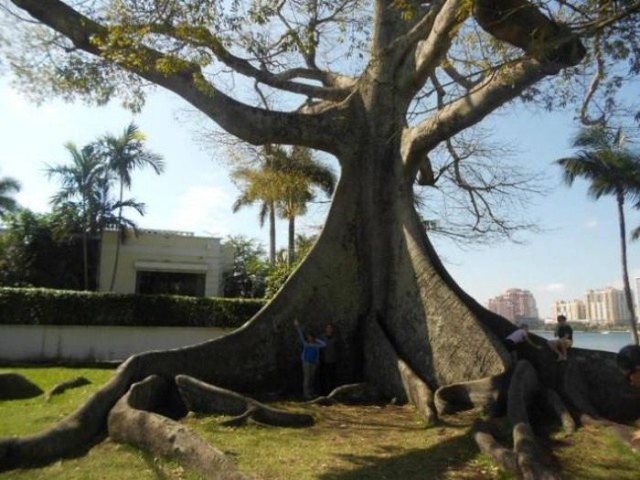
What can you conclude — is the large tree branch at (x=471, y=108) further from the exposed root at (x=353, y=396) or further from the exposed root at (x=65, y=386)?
the exposed root at (x=65, y=386)

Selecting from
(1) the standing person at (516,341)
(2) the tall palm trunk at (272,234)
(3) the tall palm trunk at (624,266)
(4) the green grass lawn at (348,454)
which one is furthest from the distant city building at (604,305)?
(4) the green grass lawn at (348,454)

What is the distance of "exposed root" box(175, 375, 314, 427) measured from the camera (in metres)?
8.59

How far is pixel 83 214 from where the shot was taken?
30.3 meters

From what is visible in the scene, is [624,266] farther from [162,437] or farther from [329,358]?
[162,437]

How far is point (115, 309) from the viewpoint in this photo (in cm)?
2100

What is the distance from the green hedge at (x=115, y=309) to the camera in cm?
1997

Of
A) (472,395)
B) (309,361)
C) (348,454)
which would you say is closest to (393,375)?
(309,361)

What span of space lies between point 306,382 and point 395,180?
14.3ft

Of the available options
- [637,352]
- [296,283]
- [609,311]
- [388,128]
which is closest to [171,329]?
[296,283]

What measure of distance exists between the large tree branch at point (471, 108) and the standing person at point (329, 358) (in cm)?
355

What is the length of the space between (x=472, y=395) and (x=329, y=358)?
323 centimetres

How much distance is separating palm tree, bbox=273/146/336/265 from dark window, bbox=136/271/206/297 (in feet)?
17.0

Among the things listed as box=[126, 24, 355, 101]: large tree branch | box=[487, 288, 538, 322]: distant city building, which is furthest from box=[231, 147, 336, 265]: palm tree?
box=[487, 288, 538, 322]: distant city building

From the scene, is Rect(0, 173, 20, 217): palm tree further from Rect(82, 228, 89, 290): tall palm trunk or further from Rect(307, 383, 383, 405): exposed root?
Rect(307, 383, 383, 405): exposed root
